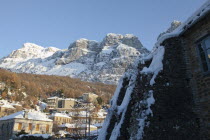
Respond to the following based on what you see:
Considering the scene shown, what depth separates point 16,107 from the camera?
204ft

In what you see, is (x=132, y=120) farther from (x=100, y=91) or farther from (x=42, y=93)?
(x=100, y=91)

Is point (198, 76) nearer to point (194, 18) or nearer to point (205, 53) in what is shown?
point (205, 53)

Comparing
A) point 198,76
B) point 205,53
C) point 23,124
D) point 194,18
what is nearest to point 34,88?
point 23,124

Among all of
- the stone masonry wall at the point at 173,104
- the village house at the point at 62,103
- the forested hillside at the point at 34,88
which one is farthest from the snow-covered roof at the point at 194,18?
the village house at the point at 62,103

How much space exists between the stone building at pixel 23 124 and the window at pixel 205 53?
1403 inches

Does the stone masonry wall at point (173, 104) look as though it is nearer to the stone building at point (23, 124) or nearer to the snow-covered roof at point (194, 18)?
the snow-covered roof at point (194, 18)

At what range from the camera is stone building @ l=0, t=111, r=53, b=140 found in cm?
3631

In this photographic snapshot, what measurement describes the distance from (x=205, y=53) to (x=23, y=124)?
119ft

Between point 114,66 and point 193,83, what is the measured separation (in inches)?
6638

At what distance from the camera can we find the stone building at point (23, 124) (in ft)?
119

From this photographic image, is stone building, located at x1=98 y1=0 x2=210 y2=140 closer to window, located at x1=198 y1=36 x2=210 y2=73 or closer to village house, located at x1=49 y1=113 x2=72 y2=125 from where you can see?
window, located at x1=198 y1=36 x2=210 y2=73

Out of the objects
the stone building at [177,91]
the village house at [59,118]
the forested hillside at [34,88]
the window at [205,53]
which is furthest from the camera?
the forested hillside at [34,88]

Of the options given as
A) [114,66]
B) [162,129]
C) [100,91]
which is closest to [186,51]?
[162,129]

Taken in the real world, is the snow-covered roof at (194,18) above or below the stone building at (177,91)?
above
